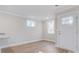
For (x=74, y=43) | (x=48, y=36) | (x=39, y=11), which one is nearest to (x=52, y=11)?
(x=39, y=11)

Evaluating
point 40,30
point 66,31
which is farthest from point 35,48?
point 66,31

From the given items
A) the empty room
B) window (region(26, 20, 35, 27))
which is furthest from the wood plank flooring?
window (region(26, 20, 35, 27))

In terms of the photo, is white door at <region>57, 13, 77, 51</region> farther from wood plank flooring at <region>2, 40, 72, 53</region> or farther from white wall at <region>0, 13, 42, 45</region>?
white wall at <region>0, 13, 42, 45</region>

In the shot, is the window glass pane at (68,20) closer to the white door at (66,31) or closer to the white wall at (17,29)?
the white door at (66,31)

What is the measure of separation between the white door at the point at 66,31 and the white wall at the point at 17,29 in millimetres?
182

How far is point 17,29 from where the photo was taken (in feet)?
2.14

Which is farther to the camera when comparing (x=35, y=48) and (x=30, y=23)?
(x=30, y=23)

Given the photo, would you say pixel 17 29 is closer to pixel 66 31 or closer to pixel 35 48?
pixel 35 48

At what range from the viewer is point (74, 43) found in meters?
0.61

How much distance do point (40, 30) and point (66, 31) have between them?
0.24m
